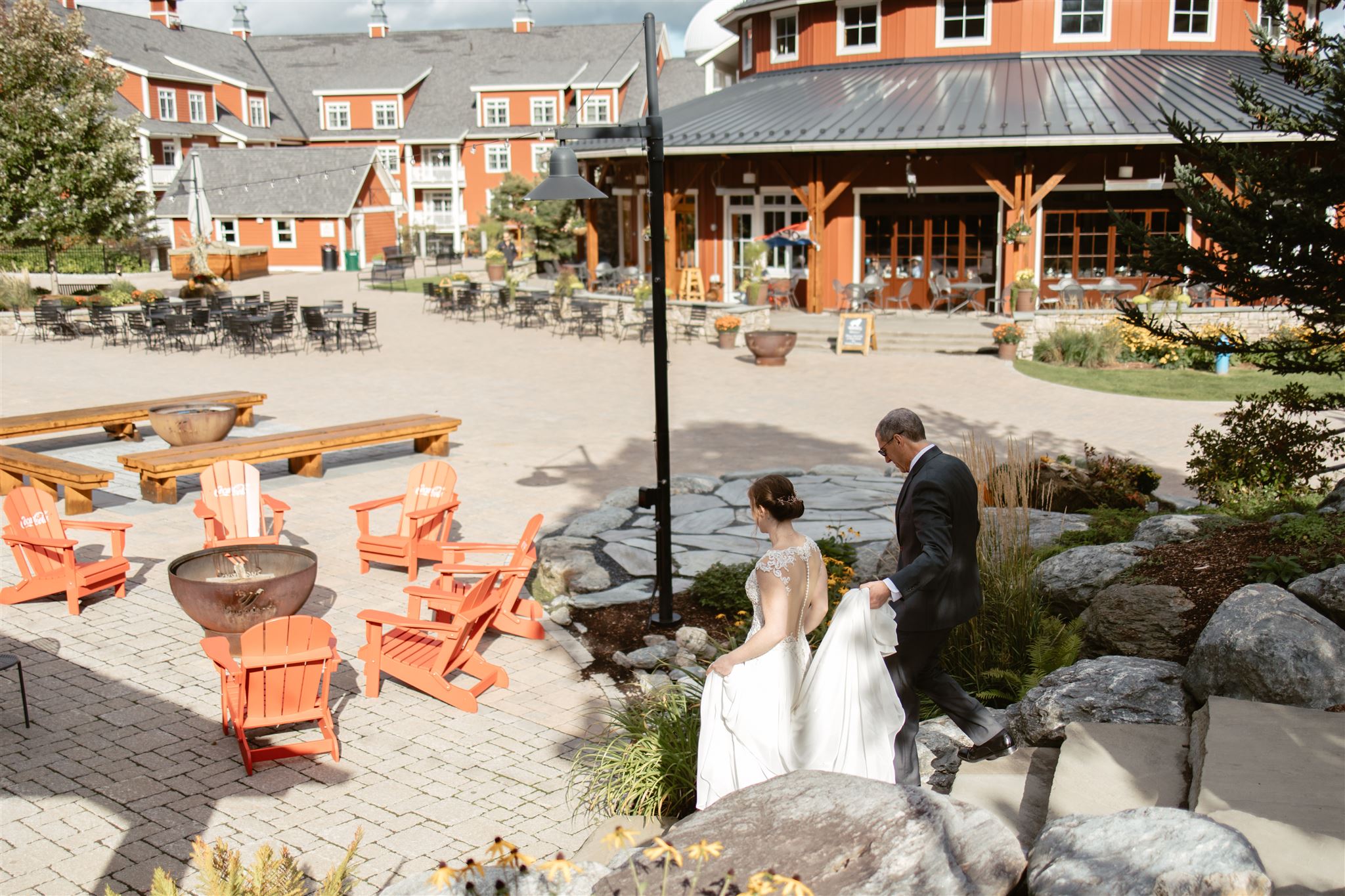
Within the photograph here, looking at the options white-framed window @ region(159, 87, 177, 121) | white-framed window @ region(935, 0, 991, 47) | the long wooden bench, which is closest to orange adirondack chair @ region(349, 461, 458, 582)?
the long wooden bench

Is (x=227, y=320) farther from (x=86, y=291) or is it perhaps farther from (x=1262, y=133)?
(x=1262, y=133)

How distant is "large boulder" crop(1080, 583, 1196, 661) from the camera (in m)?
5.98

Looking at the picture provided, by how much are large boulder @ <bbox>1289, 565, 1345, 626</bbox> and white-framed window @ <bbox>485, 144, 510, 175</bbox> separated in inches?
1925

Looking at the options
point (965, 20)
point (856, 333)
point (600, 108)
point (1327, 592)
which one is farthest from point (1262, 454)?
point (600, 108)

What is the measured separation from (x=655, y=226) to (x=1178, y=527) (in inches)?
150

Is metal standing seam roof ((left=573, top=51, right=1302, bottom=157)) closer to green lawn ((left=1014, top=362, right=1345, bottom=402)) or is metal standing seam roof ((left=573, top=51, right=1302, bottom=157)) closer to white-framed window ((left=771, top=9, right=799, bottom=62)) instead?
white-framed window ((left=771, top=9, right=799, bottom=62))

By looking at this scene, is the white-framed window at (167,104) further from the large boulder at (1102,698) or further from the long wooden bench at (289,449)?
the large boulder at (1102,698)

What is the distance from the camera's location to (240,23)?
5991 cm

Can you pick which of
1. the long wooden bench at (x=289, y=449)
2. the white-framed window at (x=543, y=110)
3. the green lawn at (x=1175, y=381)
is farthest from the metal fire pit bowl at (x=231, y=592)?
the white-framed window at (x=543, y=110)

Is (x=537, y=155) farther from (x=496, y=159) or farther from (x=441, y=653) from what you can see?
(x=441, y=653)

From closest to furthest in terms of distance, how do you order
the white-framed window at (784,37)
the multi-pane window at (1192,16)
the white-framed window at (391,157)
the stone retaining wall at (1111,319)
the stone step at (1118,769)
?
1. the stone step at (1118,769)
2. the stone retaining wall at (1111,319)
3. the multi-pane window at (1192,16)
4. the white-framed window at (784,37)
5. the white-framed window at (391,157)

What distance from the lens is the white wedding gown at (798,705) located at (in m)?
4.73

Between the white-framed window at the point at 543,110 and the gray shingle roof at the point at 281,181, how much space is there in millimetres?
10097

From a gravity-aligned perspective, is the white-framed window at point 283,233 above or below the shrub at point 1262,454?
above
